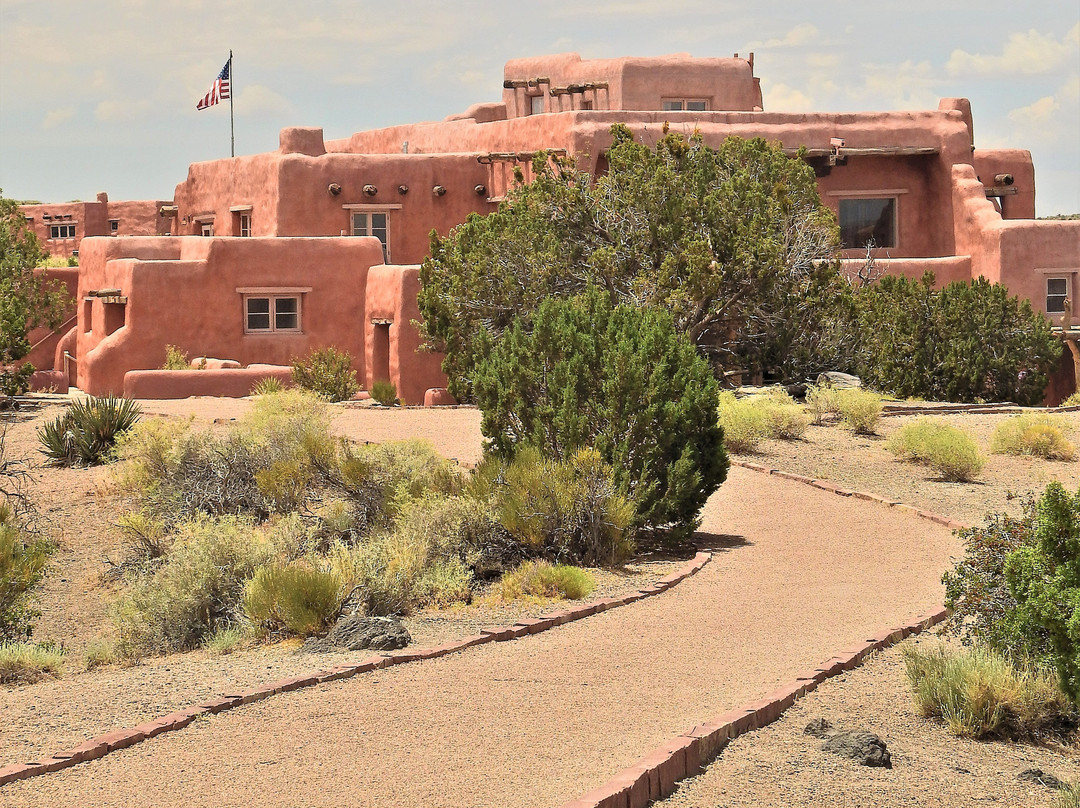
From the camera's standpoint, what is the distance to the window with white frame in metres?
36.2

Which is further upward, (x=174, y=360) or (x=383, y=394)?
(x=174, y=360)

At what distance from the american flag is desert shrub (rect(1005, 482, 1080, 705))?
3133 cm

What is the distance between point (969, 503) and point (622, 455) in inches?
178

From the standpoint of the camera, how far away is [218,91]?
3650 centimetres

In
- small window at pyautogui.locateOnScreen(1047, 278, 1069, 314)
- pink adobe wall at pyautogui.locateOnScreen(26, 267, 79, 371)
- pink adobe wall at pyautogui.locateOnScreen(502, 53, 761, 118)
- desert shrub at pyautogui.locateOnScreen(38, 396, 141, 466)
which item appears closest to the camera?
desert shrub at pyautogui.locateOnScreen(38, 396, 141, 466)

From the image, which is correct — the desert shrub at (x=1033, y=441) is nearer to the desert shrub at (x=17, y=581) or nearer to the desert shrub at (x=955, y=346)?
the desert shrub at (x=955, y=346)

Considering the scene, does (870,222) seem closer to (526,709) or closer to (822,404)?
(822,404)

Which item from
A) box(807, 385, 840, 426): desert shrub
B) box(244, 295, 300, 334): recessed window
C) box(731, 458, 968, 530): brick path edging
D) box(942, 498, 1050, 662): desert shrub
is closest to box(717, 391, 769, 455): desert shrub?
box(731, 458, 968, 530): brick path edging

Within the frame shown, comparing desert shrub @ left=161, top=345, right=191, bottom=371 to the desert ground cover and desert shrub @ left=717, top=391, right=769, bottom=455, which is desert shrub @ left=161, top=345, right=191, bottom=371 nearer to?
the desert ground cover

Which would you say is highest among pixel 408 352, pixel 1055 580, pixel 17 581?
pixel 408 352

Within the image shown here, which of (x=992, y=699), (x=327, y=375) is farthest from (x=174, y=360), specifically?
(x=992, y=699)

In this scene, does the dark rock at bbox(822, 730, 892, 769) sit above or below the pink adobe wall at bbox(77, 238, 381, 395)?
below

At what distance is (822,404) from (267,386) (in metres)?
9.14

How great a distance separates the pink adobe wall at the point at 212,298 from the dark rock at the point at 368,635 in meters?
19.6
